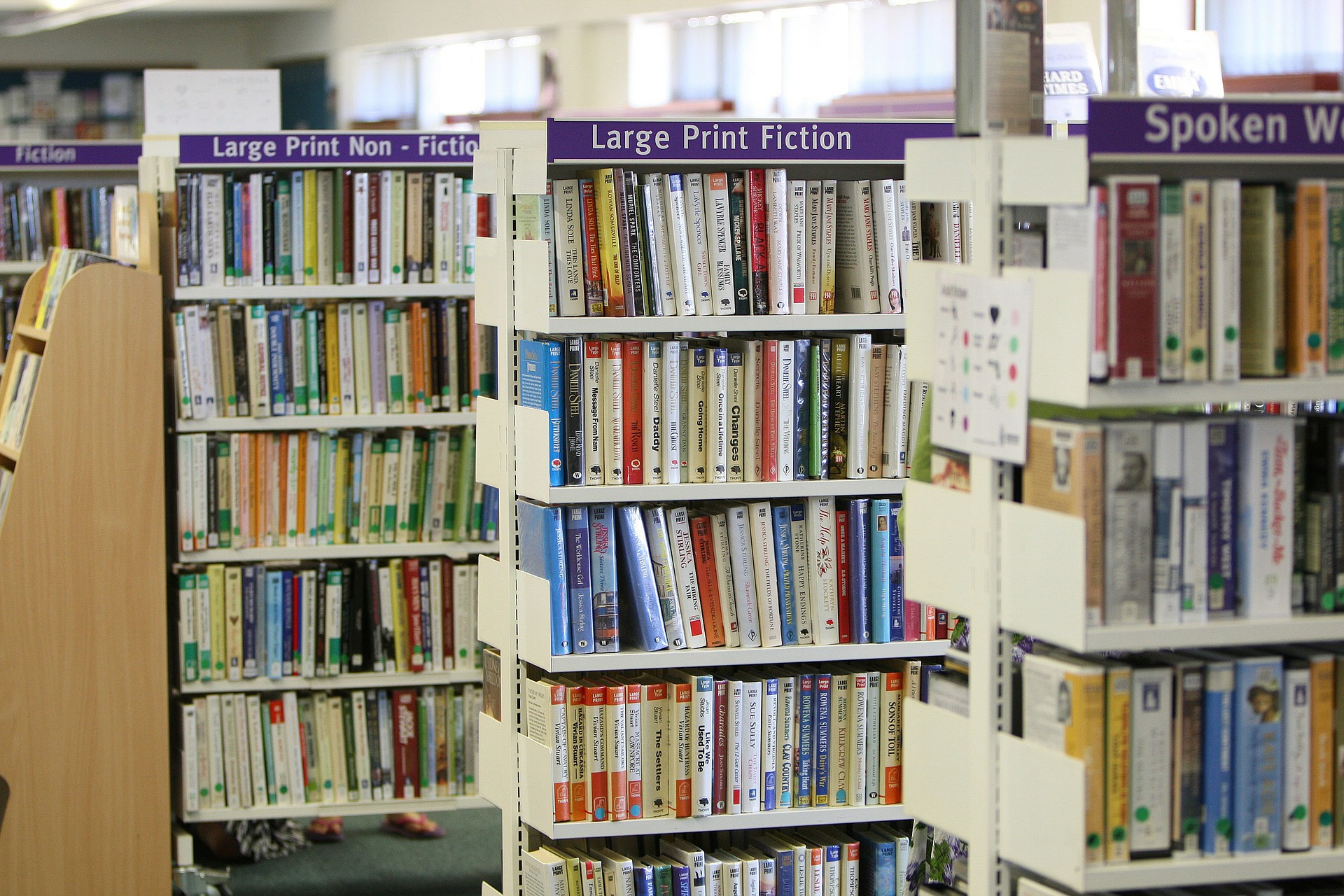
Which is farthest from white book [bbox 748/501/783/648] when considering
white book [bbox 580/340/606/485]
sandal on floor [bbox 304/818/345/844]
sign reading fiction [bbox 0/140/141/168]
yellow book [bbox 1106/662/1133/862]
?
sign reading fiction [bbox 0/140/141/168]

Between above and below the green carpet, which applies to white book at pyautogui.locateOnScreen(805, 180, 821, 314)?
above

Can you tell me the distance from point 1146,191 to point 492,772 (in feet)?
6.45

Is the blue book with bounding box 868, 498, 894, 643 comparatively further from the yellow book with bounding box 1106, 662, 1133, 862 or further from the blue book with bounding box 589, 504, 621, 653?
the yellow book with bounding box 1106, 662, 1133, 862

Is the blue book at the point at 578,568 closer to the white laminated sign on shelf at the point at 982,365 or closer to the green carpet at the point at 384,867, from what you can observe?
the white laminated sign on shelf at the point at 982,365

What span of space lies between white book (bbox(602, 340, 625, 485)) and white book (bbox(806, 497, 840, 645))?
0.43 meters

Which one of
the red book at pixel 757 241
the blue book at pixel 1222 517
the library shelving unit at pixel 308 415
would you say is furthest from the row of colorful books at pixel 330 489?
the blue book at pixel 1222 517

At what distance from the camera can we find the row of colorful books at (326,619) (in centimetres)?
420

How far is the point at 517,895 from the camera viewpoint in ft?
10.5

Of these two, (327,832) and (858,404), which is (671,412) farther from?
(327,832)

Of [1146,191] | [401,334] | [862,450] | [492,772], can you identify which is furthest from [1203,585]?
[401,334]

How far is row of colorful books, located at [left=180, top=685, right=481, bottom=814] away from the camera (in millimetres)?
4242

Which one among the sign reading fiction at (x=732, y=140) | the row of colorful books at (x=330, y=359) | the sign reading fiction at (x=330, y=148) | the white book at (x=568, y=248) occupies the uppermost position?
the sign reading fiction at (x=330, y=148)

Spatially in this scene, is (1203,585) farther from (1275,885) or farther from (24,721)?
(24,721)

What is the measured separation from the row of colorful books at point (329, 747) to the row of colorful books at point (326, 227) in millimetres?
1183
